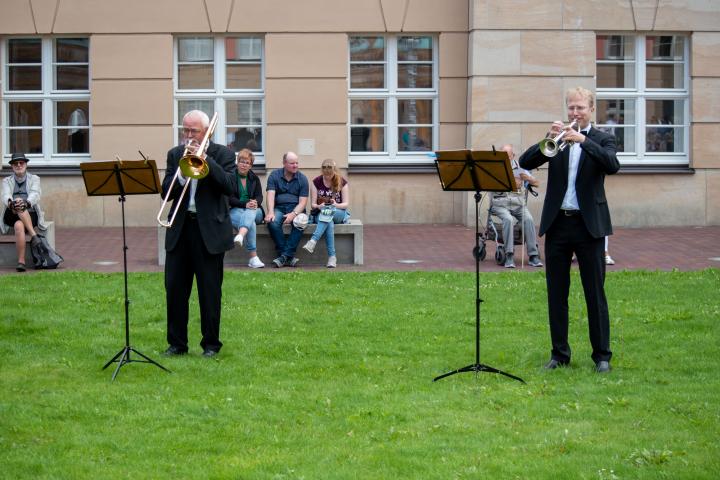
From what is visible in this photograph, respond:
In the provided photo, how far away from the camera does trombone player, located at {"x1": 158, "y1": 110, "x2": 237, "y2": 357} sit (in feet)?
32.9

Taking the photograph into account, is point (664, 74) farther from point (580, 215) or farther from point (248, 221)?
point (580, 215)

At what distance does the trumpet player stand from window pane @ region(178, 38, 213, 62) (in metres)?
13.3

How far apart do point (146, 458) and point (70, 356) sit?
3355 millimetres

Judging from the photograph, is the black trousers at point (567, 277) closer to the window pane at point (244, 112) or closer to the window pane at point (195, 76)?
the window pane at point (244, 112)

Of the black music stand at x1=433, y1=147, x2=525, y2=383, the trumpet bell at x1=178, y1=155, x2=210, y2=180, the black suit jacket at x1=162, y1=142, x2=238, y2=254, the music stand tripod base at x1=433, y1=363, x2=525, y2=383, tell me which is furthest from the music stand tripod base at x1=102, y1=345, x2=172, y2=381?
the black music stand at x1=433, y1=147, x2=525, y2=383

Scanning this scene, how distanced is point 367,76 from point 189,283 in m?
12.5

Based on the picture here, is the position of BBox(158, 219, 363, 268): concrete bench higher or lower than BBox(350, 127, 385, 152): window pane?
lower

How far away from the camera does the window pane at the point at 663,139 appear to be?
22.5 m

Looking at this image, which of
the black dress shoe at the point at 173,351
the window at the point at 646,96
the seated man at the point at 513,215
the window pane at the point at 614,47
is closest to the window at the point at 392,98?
the window pane at the point at 614,47

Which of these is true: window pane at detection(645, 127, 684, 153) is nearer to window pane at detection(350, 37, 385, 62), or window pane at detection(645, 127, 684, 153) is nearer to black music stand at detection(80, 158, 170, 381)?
window pane at detection(350, 37, 385, 62)

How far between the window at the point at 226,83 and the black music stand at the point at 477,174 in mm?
12853

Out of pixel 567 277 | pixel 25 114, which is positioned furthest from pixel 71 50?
pixel 567 277

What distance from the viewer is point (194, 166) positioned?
9648 millimetres

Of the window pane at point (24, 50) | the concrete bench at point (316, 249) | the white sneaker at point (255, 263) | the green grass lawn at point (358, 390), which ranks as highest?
the window pane at point (24, 50)
